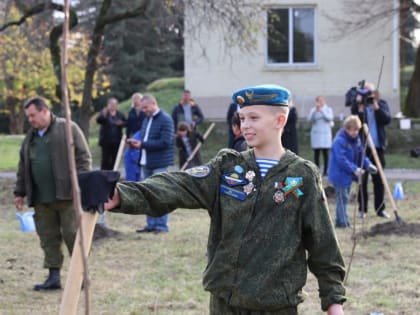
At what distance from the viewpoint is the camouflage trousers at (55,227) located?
740cm

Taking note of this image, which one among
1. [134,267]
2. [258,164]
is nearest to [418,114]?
[134,267]

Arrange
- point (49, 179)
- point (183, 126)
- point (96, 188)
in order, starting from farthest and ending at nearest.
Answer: point (183, 126)
point (49, 179)
point (96, 188)

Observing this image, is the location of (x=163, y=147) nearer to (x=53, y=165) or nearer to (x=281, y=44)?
(x=53, y=165)

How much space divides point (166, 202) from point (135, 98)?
1025 cm

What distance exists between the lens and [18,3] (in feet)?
53.7

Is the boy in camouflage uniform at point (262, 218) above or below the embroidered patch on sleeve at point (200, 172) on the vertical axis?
below

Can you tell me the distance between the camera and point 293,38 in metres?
23.1

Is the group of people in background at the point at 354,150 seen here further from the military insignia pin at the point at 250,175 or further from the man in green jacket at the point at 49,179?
the military insignia pin at the point at 250,175

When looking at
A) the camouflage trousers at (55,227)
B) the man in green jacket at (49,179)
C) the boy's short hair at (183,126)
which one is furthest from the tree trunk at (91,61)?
the camouflage trousers at (55,227)

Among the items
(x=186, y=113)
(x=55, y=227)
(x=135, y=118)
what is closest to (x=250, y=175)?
(x=55, y=227)

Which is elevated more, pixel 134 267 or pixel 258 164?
pixel 258 164

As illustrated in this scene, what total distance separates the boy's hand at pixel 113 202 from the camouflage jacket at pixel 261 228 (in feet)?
1.01

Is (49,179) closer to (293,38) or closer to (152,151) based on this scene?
(152,151)

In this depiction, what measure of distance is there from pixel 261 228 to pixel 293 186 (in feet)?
0.80
